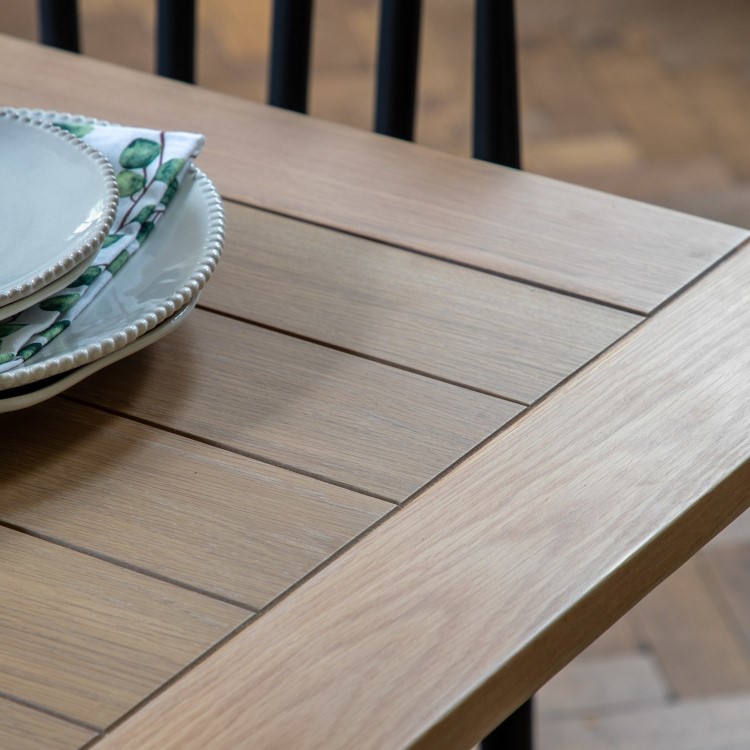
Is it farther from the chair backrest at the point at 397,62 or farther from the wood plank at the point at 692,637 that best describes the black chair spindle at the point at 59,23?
the wood plank at the point at 692,637

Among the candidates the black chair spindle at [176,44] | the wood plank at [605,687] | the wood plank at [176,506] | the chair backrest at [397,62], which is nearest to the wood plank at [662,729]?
the wood plank at [605,687]

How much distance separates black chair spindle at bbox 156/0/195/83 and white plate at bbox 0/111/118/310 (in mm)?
346

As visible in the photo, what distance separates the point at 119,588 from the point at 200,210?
0.18m

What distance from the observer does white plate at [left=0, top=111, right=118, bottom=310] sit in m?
0.43

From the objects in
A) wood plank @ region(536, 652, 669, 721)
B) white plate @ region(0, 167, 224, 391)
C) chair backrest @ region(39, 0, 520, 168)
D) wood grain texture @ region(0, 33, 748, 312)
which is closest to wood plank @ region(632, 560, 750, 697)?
wood plank @ region(536, 652, 669, 721)

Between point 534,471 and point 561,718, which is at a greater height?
point 534,471

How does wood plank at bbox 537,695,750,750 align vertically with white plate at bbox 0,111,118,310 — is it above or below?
below

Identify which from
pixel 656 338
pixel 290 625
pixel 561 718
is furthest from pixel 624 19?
pixel 290 625

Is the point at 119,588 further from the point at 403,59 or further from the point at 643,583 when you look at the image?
the point at 403,59

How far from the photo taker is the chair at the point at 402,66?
0.78 metres

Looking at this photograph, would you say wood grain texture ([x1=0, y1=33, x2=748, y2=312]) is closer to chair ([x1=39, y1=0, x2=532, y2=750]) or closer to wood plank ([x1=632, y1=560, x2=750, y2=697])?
chair ([x1=39, y1=0, x2=532, y2=750])

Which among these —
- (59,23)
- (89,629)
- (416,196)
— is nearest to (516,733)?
(416,196)

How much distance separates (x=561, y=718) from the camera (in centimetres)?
113

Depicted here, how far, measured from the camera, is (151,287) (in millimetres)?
465
